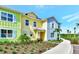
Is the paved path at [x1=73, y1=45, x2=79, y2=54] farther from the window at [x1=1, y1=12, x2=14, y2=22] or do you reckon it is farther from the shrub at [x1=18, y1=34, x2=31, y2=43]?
the window at [x1=1, y1=12, x2=14, y2=22]

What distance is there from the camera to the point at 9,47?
2.62 meters

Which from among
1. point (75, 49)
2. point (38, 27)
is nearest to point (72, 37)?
point (75, 49)

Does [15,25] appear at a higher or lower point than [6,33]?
higher

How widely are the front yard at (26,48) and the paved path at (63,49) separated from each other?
0.07m

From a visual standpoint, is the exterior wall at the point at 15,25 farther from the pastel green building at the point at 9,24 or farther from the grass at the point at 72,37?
the grass at the point at 72,37

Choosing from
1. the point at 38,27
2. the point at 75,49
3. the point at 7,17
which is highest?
the point at 7,17

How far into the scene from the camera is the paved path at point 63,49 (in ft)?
8.43

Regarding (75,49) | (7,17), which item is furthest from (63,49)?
(7,17)

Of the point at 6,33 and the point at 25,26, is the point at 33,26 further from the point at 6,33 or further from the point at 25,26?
the point at 6,33

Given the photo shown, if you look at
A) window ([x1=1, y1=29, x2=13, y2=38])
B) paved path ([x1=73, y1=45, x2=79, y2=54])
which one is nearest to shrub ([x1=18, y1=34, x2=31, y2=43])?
window ([x1=1, y1=29, x2=13, y2=38])

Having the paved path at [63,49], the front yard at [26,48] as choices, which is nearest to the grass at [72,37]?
the paved path at [63,49]

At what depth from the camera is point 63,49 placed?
2598 mm

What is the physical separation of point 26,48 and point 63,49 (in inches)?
18.2
